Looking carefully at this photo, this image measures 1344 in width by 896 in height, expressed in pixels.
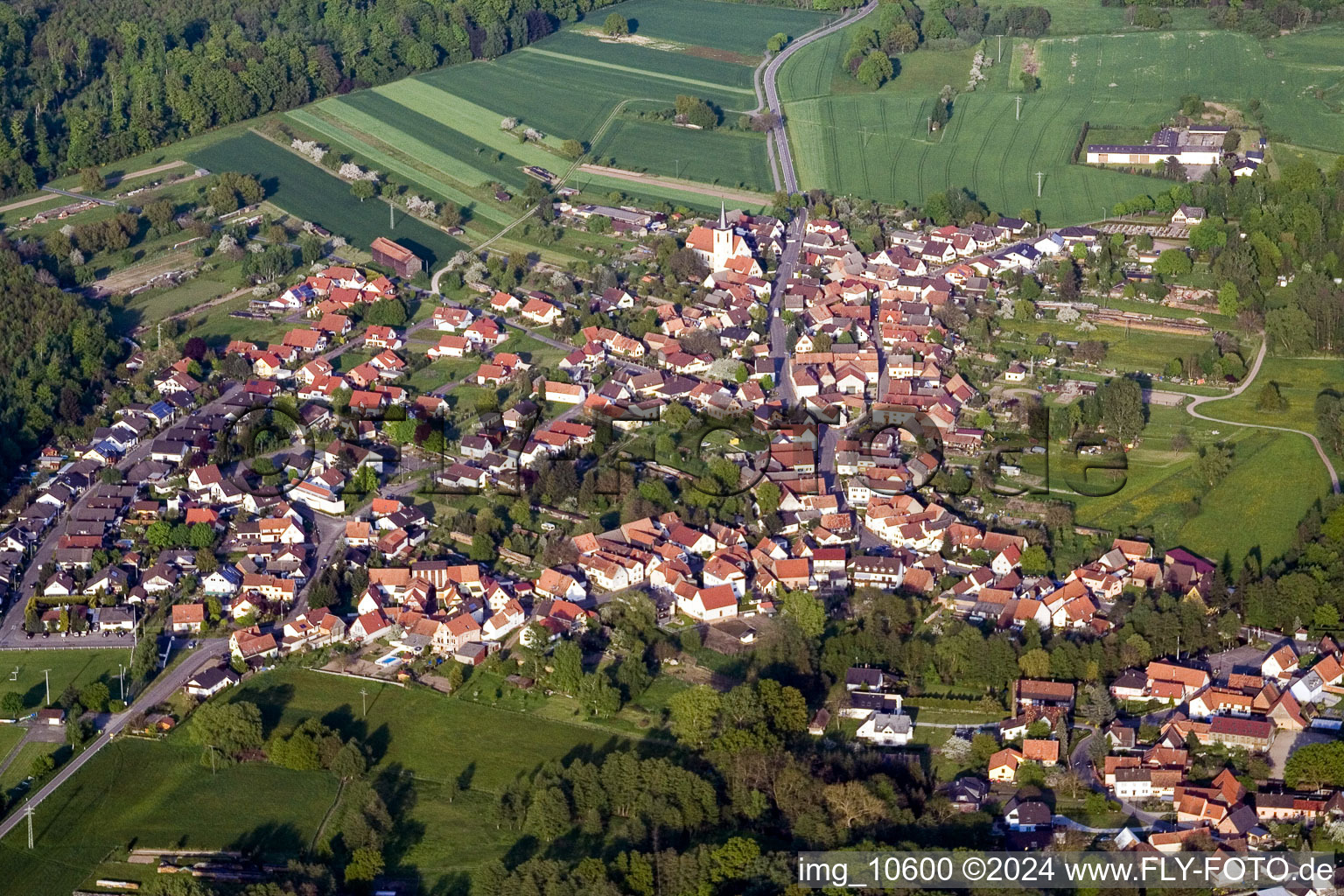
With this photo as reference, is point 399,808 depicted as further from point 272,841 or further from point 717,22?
point 717,22

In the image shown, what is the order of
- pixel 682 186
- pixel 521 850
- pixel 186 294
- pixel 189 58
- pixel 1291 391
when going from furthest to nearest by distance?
pixel 189 58 < pixel 682 186 < pixel 186 294 < pixel 1291 391 < pixel 521 850

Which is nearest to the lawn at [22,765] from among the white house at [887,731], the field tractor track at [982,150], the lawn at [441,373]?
the white house at [887,731]

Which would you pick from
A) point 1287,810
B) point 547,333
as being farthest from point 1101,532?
point 547,333

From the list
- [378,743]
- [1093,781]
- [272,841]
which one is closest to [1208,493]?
[1093,781]

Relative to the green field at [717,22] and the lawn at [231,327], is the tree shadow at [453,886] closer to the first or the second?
the lawn at [231,327]

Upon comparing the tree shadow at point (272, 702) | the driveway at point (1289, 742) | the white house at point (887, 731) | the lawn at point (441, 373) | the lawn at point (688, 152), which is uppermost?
the lawn at point (688, 152)

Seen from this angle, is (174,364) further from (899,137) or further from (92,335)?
Answer: (899,137)

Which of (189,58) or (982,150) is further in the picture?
(189,58)
